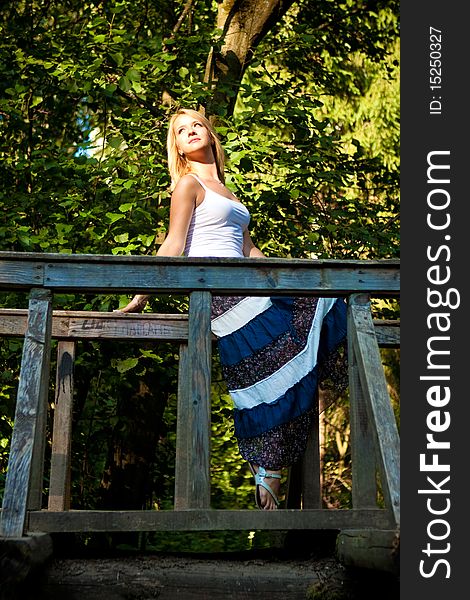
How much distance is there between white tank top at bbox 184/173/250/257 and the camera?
4180mm

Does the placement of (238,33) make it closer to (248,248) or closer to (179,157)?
(179,157)

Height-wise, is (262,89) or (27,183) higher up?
(262,89)

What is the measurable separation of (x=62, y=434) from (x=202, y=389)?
1.32 m

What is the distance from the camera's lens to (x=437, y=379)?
3258 millimetres

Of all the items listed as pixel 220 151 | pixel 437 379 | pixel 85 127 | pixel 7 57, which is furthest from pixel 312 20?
pixel 437 379

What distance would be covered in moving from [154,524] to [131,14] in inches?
249

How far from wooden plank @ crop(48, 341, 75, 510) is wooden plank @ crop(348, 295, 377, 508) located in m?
1.48

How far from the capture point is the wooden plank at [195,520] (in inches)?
125

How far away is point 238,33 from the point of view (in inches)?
300

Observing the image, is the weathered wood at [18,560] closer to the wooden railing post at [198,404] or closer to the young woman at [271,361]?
the wooden railing post at [198,404]

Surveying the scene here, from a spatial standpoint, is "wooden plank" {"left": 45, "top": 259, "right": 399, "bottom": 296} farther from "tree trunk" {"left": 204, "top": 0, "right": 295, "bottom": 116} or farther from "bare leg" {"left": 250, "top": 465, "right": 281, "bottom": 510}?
"tree trunk" {"left": 204, "top": 0, "right": 295, "bottom": 116}

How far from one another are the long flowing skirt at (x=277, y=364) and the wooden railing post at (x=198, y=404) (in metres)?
0.45

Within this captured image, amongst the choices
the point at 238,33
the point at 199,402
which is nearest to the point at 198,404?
the point at 199,402

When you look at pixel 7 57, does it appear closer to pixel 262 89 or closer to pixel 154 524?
pixel 262 89
